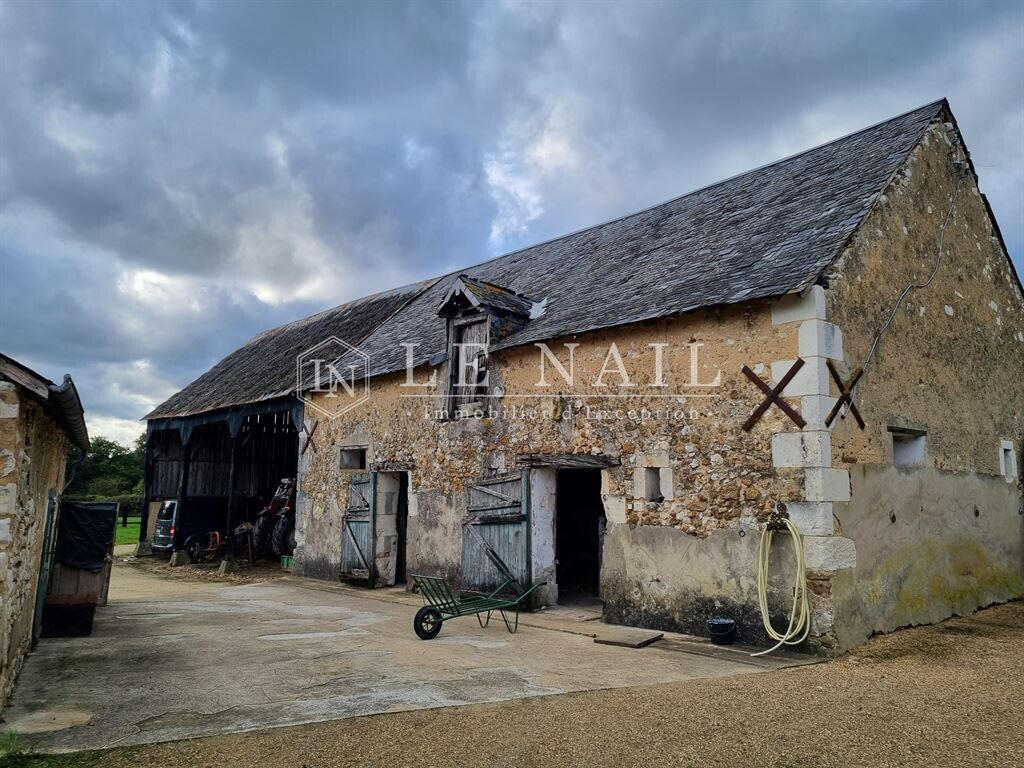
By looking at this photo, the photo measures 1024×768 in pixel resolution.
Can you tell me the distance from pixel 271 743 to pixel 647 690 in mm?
2729

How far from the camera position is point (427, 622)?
7.39 metres

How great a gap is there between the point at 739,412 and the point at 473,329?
15.5 ft

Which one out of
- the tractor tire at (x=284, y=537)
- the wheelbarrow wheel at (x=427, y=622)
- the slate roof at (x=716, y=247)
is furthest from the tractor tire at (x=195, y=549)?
the wheelbarrow wheel at (x=427, y=622)

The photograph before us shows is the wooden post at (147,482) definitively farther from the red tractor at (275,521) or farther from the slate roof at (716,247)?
the slate roof at (716,247)

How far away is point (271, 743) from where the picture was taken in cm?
410

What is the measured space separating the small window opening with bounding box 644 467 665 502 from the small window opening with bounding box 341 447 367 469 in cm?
646

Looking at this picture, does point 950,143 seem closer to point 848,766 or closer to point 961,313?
point 961,313

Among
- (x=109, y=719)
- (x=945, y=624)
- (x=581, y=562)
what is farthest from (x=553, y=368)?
(x=109, y=719)

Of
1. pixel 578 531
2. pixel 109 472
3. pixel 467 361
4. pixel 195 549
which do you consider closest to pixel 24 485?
pixel 467 361

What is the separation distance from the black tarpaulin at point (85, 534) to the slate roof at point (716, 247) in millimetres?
5121

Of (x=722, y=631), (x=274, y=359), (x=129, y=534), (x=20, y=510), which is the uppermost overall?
(x=274, y=359)

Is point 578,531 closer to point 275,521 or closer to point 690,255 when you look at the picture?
point 690,255

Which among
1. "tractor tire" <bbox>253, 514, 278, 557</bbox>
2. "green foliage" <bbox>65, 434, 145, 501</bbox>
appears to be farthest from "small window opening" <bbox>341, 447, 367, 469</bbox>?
"green foliage" <bbox>65, 434, 145, 501</bbox>

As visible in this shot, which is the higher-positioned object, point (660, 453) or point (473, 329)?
point (473, 329)
